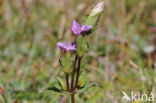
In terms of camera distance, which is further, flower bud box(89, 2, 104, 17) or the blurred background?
the blurred background

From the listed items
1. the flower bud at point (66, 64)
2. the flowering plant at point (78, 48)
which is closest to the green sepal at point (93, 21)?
the flowering plant at point (78, 48)

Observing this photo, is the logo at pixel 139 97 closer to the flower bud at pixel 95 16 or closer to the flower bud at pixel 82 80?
the flower bud at pixel 82 80

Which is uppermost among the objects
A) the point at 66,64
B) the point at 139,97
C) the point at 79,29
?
the point at 79,29

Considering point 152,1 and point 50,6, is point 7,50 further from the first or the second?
point 152,1

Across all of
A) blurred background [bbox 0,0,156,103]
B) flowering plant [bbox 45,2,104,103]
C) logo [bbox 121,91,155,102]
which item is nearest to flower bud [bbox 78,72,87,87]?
flowering plant [bbox 45,2,104,103]

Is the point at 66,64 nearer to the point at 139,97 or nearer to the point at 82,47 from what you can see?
the point at 82,47

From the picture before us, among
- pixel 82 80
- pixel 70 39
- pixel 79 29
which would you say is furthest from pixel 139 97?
pixel 70 39

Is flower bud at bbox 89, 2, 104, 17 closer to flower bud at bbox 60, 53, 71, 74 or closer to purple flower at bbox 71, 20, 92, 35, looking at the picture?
purple flower at bbox 71, 20, 92, 35

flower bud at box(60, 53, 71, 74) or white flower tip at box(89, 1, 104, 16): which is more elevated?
white flower tip at box(89, 1, 104, 16)

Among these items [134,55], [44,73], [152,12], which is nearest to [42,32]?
[44,73]
